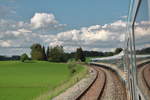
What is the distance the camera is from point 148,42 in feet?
11.0

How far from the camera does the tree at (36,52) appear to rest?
14300 centimetres

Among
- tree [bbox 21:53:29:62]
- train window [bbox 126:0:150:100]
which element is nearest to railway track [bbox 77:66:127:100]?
train window [bbox 126:0:150:100]

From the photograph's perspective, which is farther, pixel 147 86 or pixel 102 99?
pixel 102 99

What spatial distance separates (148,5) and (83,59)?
134 metres

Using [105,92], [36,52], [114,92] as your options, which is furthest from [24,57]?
[114,92]

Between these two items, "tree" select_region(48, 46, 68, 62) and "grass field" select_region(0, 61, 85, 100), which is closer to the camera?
"grass field" select_region(0, 61, 85, 100)

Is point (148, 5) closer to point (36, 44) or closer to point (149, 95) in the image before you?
point (149, 95)

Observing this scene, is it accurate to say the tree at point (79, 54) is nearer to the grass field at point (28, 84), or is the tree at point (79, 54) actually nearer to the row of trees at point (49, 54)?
the row of trees at point (49, 54)

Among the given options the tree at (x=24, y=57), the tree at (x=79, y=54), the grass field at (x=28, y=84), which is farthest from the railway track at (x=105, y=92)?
the tree at (x=79, y=54)

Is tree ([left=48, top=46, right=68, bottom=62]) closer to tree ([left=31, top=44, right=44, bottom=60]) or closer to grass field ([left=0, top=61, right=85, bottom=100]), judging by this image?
tree ([left=31, top=44, right=44, bottom=60])

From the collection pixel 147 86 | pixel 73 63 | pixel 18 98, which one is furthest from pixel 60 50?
pixel 147 86

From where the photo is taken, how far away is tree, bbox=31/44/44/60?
143000 mm

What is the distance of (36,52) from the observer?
476ft

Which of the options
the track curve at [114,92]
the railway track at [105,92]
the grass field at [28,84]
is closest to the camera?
the track curve at [114,92]
